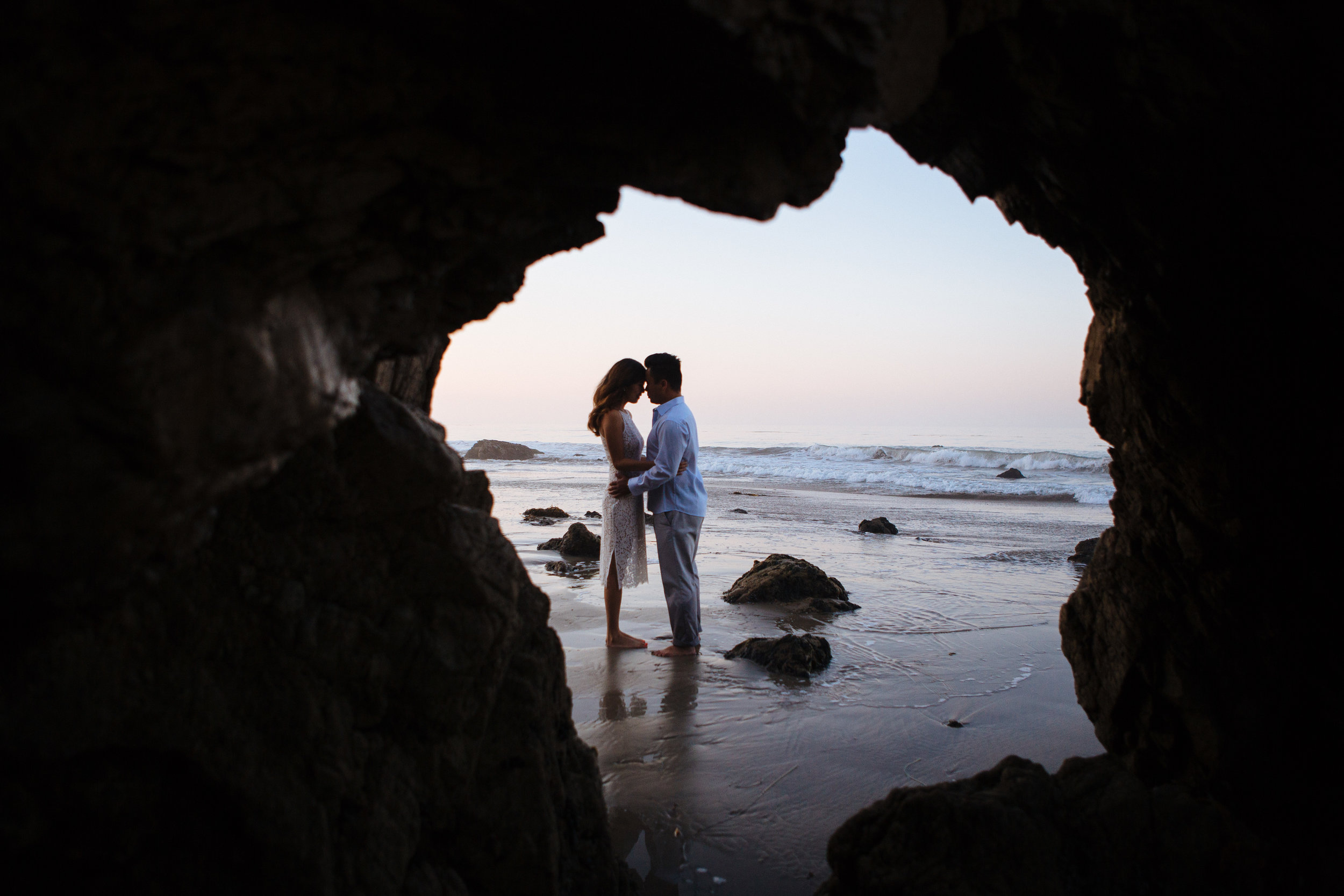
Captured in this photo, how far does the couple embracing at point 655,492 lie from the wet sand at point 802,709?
0.36 metres

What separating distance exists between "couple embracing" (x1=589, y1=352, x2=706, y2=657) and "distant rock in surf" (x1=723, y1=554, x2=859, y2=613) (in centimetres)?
168

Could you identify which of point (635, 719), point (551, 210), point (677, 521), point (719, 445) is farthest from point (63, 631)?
point (719, 445)

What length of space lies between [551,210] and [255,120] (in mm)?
718

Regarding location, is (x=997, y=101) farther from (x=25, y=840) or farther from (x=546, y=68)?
(x=25, y=840)

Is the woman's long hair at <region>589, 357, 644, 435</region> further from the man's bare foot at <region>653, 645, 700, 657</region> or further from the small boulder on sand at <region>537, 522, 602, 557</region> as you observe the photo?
the small boulder on sand at <region>537, 522, 602, 557</region>

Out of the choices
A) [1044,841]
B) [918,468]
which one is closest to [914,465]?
[918,468]

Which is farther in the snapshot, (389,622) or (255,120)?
(389,622)

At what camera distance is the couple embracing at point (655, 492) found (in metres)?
5.47

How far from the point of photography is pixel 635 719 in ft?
14.4

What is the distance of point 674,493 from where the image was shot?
18.3 feet

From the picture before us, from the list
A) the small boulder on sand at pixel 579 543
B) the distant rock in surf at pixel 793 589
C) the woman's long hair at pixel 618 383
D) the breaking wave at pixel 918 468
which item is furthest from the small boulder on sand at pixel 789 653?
the breaking wave at pixel 918 468

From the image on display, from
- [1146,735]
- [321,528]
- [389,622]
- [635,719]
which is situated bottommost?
[635,719]

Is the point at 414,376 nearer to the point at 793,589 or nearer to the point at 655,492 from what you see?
the point at 655,492

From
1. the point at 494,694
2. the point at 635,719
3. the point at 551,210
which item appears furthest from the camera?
the point at 635,719
